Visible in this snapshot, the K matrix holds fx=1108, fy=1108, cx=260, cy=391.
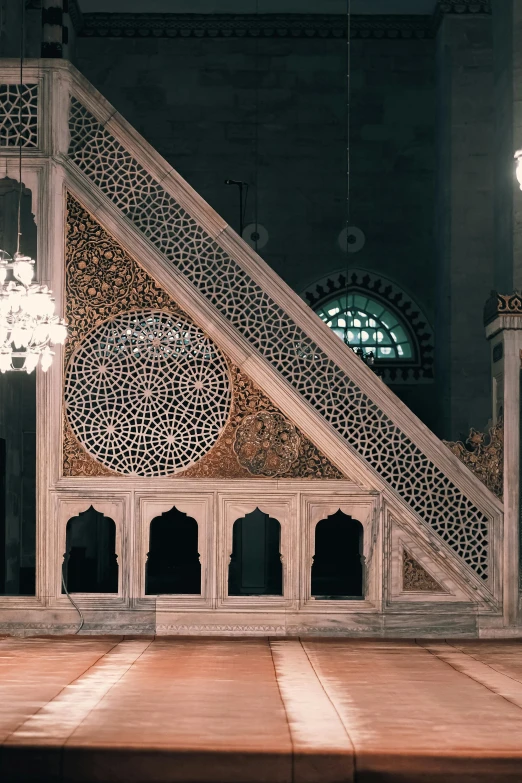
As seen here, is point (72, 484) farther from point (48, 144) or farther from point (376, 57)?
point (376, 57)

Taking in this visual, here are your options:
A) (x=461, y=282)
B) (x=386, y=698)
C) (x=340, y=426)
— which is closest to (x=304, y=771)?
(x=386, y=698)

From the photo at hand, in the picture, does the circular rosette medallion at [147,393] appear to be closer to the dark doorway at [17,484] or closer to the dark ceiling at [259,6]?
the dark doorway at [17,484]

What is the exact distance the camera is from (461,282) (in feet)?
33.1

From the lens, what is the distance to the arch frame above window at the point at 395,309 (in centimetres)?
1083

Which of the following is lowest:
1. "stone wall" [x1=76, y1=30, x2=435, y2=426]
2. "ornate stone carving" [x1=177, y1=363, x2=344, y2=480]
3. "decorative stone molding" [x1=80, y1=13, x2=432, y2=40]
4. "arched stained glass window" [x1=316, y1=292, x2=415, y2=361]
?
"ornate stone carving" [x1=177, y1=363, x2=344, y2=480]

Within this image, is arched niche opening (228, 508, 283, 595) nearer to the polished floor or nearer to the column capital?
the column capital

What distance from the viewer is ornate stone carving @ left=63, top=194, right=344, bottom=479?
6.12 m

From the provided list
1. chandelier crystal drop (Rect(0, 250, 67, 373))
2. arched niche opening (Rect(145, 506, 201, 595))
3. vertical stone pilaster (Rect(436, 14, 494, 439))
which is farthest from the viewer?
arched niche opening (Rect(145, 506, 201, 595))

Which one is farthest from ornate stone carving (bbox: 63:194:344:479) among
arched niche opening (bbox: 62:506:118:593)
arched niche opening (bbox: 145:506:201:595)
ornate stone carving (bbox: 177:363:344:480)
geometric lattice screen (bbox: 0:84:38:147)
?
arched niche opening (bbox: 145:506:201:595)

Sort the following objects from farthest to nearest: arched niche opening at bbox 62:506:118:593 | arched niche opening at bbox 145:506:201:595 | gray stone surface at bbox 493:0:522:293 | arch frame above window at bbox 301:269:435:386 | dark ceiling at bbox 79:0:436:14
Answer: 1. arched niche opening at bbox 145:506:201:595
2. arch frame above window at bbox 301:269:435:386
3. dark ceiling at bbox 79:0:436:14
4. arched niche opening at bbox 62:506:118:593
5. gray stone surface at bbox 493:0:522:293

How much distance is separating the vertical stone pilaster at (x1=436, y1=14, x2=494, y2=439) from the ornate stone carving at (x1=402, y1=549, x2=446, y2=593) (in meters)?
4.11

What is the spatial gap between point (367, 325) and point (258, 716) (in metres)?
7.38

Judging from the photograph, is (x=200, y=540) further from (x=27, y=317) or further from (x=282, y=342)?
(x=27, y=317)

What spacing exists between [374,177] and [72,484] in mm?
5956
